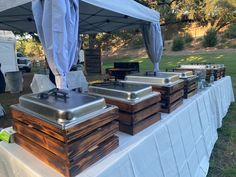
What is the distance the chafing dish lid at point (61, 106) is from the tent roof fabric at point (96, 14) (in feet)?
4.02

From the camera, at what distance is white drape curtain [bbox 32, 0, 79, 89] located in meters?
1.55

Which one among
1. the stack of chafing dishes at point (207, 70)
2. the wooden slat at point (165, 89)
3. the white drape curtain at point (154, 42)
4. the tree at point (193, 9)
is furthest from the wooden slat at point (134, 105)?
the tree at point (193, 9)

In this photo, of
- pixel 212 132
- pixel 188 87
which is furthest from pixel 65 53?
pixel 212 132

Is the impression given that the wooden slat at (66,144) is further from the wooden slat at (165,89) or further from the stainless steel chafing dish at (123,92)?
the wooden slat at (165,89)

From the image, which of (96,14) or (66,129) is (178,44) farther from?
(66,129)

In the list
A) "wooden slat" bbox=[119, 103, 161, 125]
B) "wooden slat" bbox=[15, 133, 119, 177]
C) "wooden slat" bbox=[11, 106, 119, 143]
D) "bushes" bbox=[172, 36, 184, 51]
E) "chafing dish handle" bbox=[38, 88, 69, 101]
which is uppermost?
"bushes" bbox=[172, 36, 184, 51]

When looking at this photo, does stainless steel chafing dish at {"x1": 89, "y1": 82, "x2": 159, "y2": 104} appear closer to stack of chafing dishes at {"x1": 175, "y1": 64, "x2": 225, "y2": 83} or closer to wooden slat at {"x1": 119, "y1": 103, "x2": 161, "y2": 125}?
wooden slat at {"x1": 119, "y1": 103, "x2": 161, "y2": 125}

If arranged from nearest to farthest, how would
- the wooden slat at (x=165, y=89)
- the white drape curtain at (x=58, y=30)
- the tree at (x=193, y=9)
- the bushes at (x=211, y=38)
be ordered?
the white drape curtain at (x=58, y=30) → the wooden slat at (x=165, y=89) → the tree at (x=193, y=9) → the bushes at (x=211, y=38)

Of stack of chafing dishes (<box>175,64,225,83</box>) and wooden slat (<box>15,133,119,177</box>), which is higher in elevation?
stack of chafing dishes (<box>175,64,225,83</box>)

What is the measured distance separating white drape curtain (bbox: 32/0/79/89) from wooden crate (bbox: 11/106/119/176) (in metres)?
0.53

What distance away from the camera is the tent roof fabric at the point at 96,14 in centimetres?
237

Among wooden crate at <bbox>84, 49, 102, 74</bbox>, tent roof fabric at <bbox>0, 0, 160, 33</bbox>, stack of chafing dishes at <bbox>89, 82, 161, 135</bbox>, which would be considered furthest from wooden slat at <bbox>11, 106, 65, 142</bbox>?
wooden crate at <bbox>84, 49, 102, 74</bbox>

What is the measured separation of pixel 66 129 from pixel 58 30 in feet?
2.98

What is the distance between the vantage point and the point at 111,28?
5273 mm
